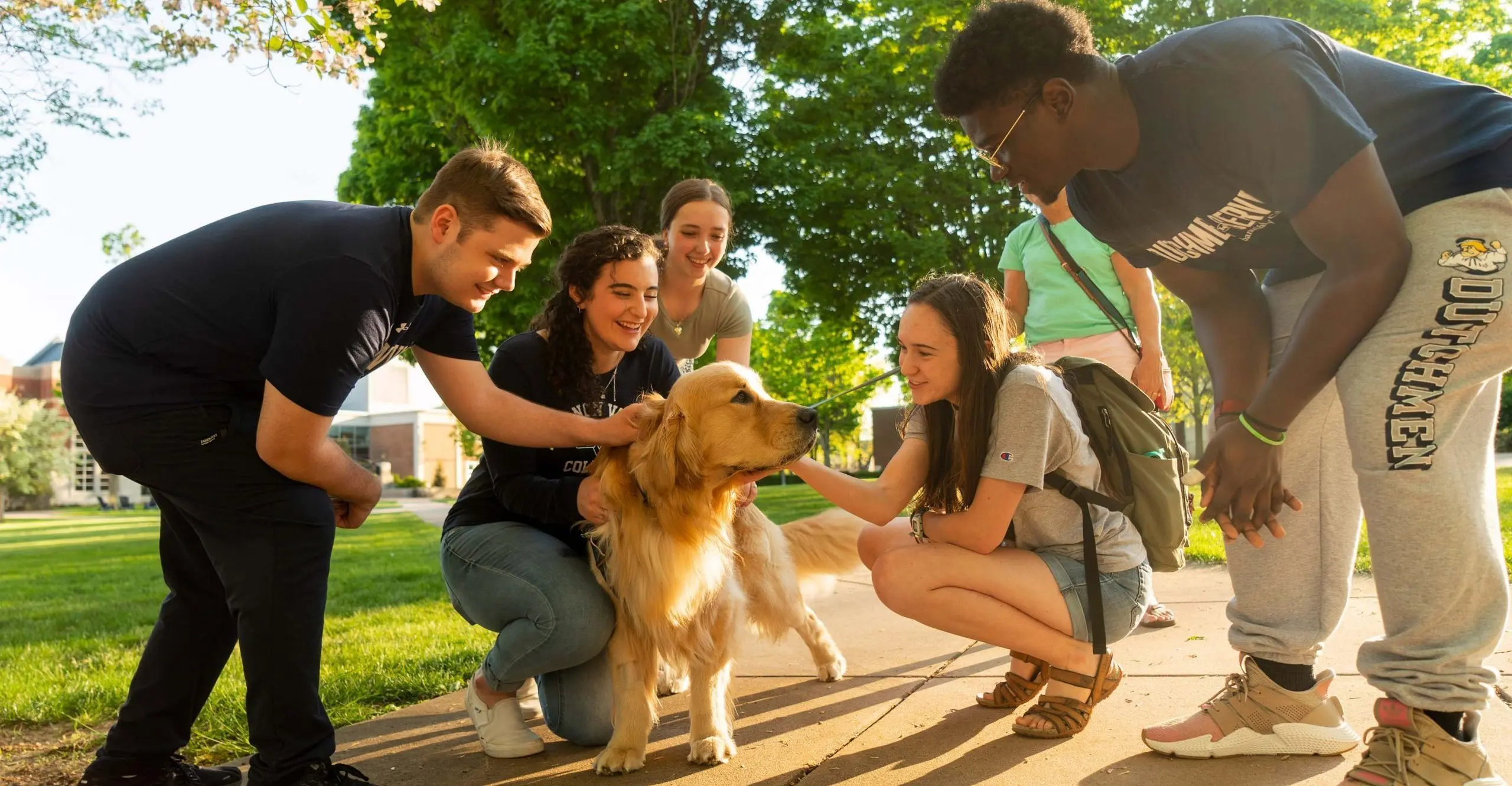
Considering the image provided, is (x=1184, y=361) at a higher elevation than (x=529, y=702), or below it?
higher

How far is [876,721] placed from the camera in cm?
356

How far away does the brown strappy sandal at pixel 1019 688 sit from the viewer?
3.57m

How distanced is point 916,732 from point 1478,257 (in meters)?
2.13

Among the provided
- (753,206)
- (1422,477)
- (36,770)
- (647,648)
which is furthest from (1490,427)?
(753,206)

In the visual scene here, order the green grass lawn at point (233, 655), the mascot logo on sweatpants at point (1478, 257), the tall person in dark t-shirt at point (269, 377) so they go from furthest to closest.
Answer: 1. the green grass lawn at point (233, 655)
2. the tall person in dark t-shirt at point (269, 377)
3. the mascot logo on sweatpants at point (1478, 257)

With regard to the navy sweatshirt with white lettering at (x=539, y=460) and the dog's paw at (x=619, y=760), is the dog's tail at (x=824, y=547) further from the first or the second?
the dog's paw at (x=619, y=760)

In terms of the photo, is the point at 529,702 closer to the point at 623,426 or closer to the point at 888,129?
the point at 623,426

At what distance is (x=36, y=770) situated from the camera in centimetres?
346

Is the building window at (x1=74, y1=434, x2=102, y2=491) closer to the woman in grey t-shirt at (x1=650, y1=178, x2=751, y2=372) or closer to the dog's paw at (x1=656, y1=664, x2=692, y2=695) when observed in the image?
the woman in grey t-shirt at (x1=650, y1=178, x2=751, y2=372)

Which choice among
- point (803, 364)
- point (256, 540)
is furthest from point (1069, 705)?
point (803, 364)

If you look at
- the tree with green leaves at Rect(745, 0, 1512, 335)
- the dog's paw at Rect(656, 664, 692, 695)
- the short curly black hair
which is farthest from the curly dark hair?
the tree with green leaves at Rect(745, 0, 1512, 335)

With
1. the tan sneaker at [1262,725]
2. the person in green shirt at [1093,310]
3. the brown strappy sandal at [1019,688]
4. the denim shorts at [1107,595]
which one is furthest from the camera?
the person in green shirt at [1093,310]

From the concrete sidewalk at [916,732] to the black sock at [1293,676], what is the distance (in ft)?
0.67

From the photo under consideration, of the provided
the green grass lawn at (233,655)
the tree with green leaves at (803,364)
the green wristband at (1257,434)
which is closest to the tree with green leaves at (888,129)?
the green grass lawn at (233,655)
